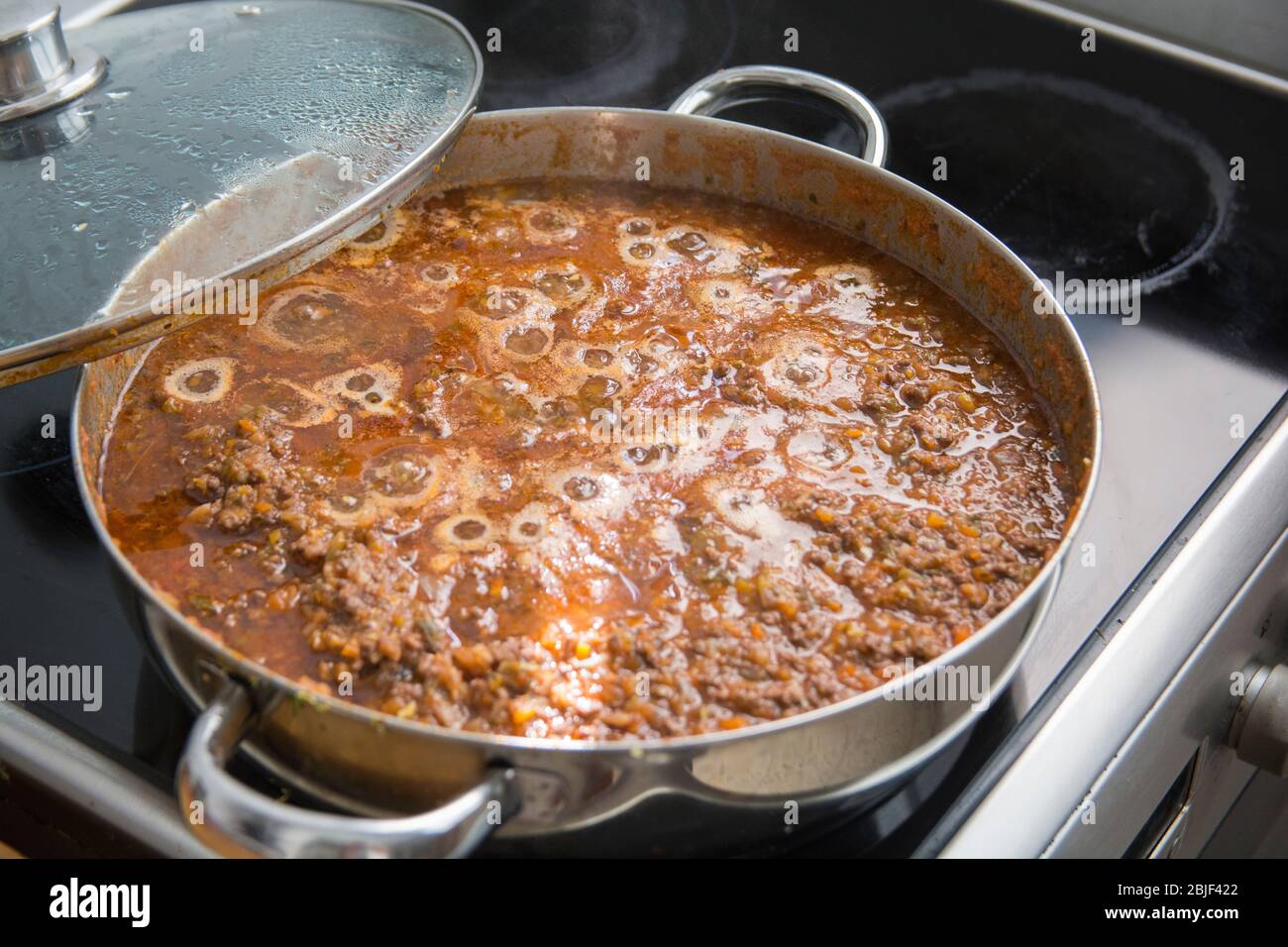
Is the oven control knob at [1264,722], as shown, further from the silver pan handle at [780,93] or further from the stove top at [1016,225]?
the silver pan handle at [780,93]

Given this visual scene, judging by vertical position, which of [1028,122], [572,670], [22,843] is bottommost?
[22,843]

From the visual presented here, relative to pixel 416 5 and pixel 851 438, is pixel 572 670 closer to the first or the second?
pixel 851 438

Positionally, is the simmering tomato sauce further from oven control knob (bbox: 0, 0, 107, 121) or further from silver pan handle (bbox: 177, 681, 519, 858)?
oven control knob (bbox: 0, 0, 107, 121)

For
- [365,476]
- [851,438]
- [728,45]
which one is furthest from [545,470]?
[728,45]

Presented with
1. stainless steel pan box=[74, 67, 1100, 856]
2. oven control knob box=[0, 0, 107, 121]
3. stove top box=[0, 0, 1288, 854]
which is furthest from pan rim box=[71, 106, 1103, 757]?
oven control knob box=[0, 0, 107, 121]

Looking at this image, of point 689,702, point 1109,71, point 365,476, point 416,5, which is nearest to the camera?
point 689,702

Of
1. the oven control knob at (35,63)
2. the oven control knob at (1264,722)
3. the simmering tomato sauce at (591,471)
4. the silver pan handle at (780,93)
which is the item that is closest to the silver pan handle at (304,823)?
the simmering tomato sauce at (591,471)

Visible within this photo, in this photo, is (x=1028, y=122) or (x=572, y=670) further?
(x=1028, y=122)
